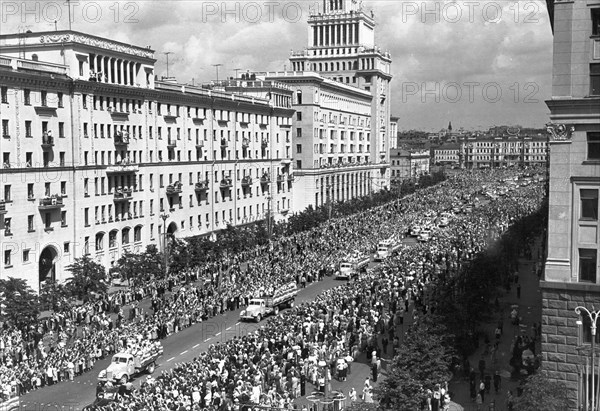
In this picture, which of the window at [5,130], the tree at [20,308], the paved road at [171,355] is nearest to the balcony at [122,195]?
the window at [5,130]

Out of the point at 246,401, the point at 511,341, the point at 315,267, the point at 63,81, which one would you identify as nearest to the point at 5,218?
the point at 63,81

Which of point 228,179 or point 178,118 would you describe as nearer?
point 178,118

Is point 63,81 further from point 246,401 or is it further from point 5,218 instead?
point 246,401

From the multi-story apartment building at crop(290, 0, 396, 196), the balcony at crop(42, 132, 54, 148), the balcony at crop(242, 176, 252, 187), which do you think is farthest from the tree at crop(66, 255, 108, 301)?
the multi-story apartment building at crop(290, 0, 396, 196)

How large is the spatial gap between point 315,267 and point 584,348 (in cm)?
3529

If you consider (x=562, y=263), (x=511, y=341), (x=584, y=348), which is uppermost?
(x=562, y=263)

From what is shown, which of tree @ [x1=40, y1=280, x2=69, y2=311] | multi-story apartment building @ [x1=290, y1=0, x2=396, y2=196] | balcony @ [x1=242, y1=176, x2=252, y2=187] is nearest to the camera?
tree @ [x1=40, y1=280, x2=69, y2=311]

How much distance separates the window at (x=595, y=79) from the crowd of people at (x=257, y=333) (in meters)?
15.0

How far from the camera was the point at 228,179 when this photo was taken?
85000 mm

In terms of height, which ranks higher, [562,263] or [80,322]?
[562,263]

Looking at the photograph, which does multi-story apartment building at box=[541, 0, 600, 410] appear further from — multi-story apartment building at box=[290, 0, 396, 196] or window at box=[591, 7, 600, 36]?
multi-story apartment building at box=[290, 0, 396, 196]

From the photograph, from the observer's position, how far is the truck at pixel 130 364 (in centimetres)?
3344

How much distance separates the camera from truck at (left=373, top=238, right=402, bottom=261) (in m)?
70.3

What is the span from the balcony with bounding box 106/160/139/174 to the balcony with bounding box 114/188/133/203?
4.99 feet
